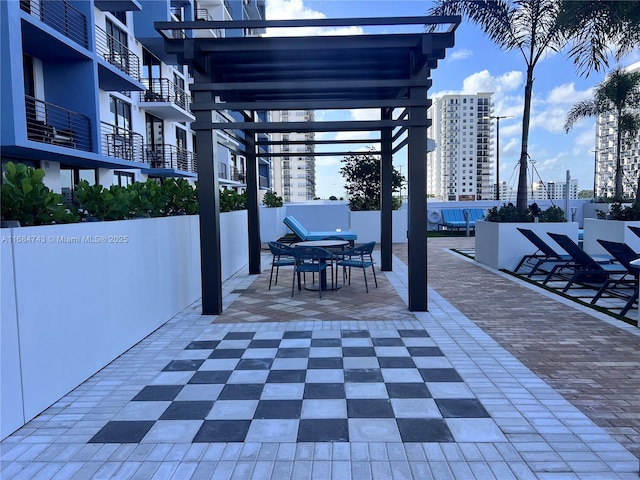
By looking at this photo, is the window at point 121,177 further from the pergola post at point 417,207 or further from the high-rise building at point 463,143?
the high-rise building at point 463,143

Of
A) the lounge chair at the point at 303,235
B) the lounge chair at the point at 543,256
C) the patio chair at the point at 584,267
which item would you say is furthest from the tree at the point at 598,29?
the lounge chair at the point at 303,235

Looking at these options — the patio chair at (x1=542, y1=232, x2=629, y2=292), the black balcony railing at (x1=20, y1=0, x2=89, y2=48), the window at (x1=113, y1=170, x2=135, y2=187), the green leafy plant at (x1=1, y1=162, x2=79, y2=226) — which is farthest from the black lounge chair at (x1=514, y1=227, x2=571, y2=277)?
the window at (x1=113, y1=170, x2=135, y2=187)

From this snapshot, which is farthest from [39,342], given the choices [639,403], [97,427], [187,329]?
[639,403]

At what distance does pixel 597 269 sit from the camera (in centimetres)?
733

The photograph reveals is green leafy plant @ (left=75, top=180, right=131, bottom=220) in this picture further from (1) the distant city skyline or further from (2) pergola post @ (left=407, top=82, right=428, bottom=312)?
(2) pergola post @ (left=407, top=82, right=428, bottom=312)

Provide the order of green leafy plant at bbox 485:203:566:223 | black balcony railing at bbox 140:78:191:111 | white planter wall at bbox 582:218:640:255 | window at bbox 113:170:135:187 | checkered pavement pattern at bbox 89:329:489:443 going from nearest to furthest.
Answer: checkered pavement pattern at bbox 89:329:489:443 < white planter wall at bbox 582:218:640:255 < green leafy plant at bbox 485:203:566:223 < window at bbox 113:170:135:187 < black balcony railing at bbox 140:78:191:111

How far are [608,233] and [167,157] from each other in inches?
725

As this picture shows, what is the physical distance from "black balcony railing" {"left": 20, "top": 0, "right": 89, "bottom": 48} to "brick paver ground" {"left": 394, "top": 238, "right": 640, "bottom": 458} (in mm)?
12797

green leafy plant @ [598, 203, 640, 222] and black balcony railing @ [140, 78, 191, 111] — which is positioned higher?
black balcony railing @ [140, 78, 191, 111]

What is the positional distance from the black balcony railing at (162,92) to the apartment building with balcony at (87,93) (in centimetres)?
5

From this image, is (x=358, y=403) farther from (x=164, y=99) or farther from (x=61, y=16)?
(x=164, y=99)

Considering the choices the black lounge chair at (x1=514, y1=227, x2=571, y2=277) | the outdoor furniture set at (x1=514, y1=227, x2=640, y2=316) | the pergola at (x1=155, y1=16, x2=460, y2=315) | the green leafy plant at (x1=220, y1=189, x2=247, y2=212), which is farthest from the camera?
the green leafy plant at (x1=220, y1=189, x2=247, y2=212)

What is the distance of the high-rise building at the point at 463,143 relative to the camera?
81812 mm

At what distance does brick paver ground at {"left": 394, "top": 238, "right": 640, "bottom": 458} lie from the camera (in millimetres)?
3131
